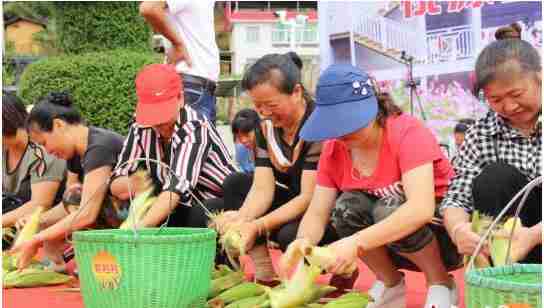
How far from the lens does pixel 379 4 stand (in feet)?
23.0

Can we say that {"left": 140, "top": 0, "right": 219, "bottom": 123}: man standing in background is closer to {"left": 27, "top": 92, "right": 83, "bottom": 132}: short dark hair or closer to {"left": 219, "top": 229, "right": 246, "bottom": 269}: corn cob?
{"left": 27, "top": 92, "right": 83, "bottom": 132}: short dark hair

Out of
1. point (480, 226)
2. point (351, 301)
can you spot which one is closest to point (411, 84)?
point (351, 301)

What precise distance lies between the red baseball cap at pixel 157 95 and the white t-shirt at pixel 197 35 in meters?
0.71

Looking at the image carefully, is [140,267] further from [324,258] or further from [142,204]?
[142,204]

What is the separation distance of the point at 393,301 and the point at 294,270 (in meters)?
0.44

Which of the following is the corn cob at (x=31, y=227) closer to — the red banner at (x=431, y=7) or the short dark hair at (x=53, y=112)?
the short dark hair at (x=53, y=112)

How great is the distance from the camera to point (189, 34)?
4.53 meters

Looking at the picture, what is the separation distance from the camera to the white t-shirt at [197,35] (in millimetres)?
4485

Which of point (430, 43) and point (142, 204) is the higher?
point (430, 43)

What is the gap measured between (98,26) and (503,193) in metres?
9.18

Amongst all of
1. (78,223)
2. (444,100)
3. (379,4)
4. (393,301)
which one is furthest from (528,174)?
(379,4)

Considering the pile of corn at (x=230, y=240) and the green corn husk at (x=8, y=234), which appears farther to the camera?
the green corn husk at (x=8, y=234)

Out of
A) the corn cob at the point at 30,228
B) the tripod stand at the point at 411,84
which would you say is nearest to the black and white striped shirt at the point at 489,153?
the corn cob at the point at 30,228

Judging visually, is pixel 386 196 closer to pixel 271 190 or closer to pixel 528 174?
pixel 528 174
